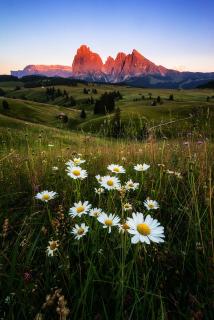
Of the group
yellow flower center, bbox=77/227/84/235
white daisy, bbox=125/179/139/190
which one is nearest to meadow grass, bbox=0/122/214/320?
yellow flower center, bbox=77/227/84/235

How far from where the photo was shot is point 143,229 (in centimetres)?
157

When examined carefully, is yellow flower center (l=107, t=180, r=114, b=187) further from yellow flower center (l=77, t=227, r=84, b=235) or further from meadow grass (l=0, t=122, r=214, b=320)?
yellow flower center (l=77, t=227, r=84, b=235)

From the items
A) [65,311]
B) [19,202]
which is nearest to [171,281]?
[65,311]

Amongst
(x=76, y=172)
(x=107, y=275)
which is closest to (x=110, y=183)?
(x=76, y=172)

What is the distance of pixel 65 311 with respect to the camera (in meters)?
1.08

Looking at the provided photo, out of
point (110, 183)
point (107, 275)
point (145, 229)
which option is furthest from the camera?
point (110, 183)

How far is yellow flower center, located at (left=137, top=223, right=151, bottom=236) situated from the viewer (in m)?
1.55

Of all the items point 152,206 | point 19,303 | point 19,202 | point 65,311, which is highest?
point 65,311

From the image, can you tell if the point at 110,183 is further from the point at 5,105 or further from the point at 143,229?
the point at 5,105

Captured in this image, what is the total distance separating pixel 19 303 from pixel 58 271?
0.35 meters

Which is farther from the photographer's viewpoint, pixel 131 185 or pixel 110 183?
pixel 131 185

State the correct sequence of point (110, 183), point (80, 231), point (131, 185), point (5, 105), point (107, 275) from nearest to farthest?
point (107, 275) < point (80, 231) < point (110, 183) < point (131, 185) < point (5, 105)

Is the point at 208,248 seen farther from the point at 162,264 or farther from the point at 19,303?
the point at 19,303

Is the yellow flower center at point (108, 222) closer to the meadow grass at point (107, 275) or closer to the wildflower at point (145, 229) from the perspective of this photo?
the meadow grass at point (107, 275)
